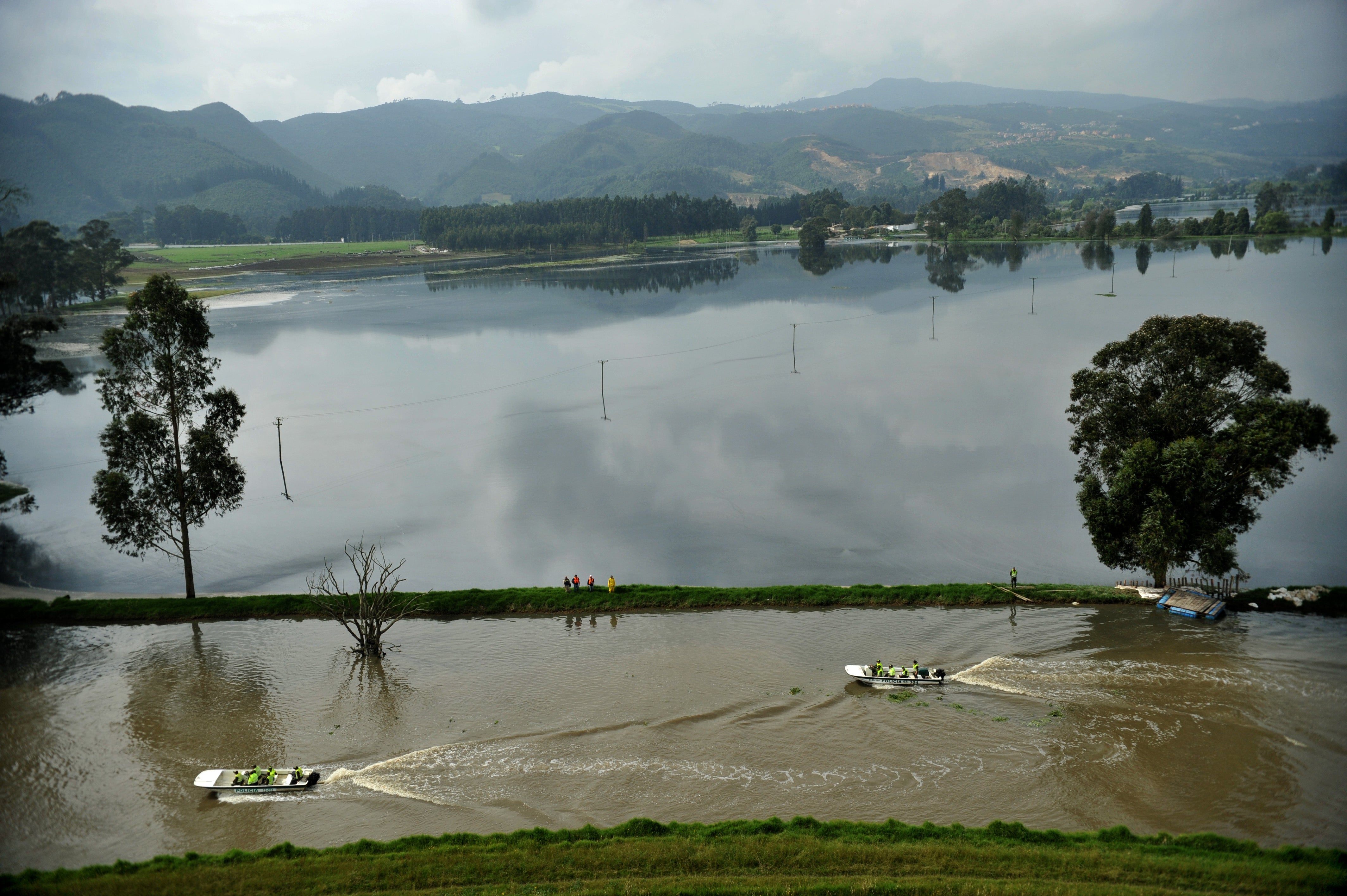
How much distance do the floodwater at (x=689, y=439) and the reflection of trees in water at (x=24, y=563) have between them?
0.11 meters

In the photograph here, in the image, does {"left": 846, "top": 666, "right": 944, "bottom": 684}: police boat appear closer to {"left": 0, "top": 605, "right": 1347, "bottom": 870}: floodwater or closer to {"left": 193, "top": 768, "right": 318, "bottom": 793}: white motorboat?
{"left": 0, "top": 605, "right": 1347, "bottom": 870}: floodwater

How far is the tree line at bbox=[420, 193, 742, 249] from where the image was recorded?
518 ft

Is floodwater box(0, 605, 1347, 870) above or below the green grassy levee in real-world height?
below

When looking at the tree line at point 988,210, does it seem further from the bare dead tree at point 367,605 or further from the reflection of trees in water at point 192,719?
the reflection of trees in water at point 192,719

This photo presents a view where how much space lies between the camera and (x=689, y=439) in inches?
1646

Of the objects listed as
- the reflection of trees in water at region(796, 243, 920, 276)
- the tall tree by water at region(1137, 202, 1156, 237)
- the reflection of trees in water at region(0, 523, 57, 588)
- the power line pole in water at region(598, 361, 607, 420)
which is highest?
the tall tree by water at region(1137, 202, 1156, 237)

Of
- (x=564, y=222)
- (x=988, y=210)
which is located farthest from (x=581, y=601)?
(x=988, y=210)

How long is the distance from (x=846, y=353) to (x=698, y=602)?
40.7 meters

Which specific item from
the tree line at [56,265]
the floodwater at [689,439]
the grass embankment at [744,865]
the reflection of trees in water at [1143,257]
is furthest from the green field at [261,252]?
the grass embankment at [744,865]

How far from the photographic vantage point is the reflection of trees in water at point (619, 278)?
344ft

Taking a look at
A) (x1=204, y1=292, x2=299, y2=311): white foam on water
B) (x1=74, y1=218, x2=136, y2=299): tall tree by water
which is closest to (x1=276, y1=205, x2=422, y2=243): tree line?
(x1=204, y1=292, x2=299, y2=311): white foam on water

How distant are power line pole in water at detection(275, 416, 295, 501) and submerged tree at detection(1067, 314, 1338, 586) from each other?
29.3 m

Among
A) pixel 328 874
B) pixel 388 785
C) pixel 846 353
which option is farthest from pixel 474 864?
pixel 846 353

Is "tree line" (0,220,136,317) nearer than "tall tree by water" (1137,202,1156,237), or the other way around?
"tree line" (0,220,136,317)
